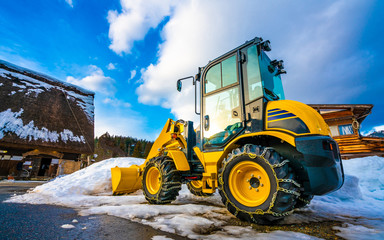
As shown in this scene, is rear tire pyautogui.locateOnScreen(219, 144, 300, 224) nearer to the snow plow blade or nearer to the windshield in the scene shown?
the windshield

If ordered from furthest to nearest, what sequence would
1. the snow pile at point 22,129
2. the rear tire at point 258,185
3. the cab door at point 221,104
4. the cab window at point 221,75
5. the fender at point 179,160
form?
the snow pile at point 22,129 < the fender at point 179,160 < the cab window at point 221,75 < the cab door at point 221,104 < the rear tire at point 258,185

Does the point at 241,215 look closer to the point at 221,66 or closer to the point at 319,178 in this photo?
the point at 319,178

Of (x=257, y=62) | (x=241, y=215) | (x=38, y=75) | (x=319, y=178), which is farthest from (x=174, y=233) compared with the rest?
(x=38, y=75)

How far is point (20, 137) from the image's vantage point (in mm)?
13695

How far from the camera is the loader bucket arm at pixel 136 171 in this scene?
494 cm

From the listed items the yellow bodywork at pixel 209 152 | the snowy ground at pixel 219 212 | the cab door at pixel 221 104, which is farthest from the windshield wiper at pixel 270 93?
the snowy ground at pixel 219 212

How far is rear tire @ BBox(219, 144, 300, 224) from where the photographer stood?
7.36ft

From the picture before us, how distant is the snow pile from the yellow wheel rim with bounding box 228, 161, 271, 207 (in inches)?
684

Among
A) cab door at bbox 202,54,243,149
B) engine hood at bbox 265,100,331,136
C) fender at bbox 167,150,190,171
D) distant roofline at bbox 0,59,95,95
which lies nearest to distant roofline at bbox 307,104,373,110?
cab door at bbox 202,54,243,149

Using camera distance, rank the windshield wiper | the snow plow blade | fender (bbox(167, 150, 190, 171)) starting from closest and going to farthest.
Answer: the windshield wiper < fender (bbox(167, 150, 190, 171)) < the snow plow blade

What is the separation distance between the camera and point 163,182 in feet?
12.6

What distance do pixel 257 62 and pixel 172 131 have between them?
2828mm

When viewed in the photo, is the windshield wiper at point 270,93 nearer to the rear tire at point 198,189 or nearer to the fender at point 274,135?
the fender at point 274,135

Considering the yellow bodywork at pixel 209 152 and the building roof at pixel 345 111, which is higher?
the building roof at pixel 345 111
